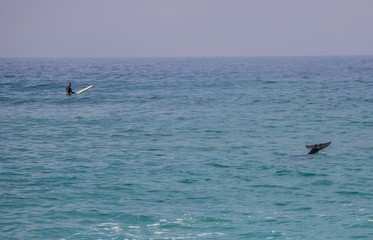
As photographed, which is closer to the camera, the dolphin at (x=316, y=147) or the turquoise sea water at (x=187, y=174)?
the turquoise sea water at (x=187, y=174)

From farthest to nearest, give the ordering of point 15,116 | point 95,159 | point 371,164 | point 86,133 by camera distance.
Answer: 1. point 15,116
2. point 86,133
3. point 95,159
4. point 371,164

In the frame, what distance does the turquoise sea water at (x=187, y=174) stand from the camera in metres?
14.8

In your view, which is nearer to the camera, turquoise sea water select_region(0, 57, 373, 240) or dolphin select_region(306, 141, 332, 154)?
turquoise sea water select_region(0, 57, 373, 240)

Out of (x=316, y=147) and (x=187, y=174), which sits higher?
(x=316, y=147)

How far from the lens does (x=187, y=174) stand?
67.2 ft

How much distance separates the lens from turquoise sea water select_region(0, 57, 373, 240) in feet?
48.5

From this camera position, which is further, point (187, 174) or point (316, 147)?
point (316, 147)

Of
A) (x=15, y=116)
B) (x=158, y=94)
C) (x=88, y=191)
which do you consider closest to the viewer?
(x=88, y=191)

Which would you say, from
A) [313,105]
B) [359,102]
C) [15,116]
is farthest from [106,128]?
[359,102]

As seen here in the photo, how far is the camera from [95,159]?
23.5 meters

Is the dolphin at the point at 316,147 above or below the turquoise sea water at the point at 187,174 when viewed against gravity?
above

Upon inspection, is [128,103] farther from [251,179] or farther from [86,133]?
[251,179]

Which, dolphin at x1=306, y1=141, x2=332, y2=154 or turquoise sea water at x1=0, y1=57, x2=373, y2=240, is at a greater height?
dolphin at x1=306, y1=141, x2=332, y2=154

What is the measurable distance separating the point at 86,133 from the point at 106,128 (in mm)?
2135
